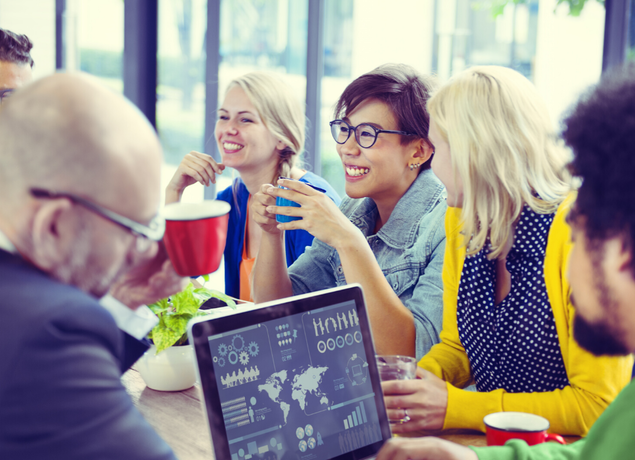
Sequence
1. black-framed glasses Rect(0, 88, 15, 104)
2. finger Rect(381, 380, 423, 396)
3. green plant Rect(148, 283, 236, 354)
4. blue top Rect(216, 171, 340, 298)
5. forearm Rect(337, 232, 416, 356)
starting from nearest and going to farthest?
finger Rect(381, 380, 423, 396) → green plant Rect(148, 283, 236, 354) → forearm Rect(337, 232, 416, 356) → black-framed glasses Rect(0, 88, 15, 104) → blue top Rect(216, 171, 340, 298)

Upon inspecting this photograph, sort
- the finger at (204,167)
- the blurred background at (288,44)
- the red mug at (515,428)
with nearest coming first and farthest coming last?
the red mug at (515,428) → the finger at (204,167) → the blurred background at (288,44)

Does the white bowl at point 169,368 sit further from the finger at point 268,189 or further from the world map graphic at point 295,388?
the finger at point 268,189

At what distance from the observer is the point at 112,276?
27.9 inches

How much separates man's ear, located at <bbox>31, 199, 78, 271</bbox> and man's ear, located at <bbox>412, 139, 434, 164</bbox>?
1397 millimetres

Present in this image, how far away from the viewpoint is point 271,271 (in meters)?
1.87

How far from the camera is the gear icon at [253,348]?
908mm

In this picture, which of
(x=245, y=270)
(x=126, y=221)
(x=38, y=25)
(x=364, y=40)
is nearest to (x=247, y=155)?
(x=245, y=270)

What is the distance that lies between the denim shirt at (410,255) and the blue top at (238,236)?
267 mm

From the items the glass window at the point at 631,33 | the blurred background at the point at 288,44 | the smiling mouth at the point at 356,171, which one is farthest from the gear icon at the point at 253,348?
the blurred background at the point at 288,44

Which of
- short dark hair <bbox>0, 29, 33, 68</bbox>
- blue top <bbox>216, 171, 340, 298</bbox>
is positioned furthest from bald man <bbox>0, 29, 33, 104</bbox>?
blue top <bbox>216, 171, 340, 298</bbox>

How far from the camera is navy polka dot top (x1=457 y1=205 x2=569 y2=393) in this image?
1.28 metres

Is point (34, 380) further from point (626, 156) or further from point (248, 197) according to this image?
point (248, 197)

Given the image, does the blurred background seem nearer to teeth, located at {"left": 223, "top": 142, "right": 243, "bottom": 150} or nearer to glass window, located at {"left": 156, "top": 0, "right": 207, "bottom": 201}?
glass window, located at {"left": 156, "top": 0, "right": 207, "bottom": 201}

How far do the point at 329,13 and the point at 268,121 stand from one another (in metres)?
2.64
